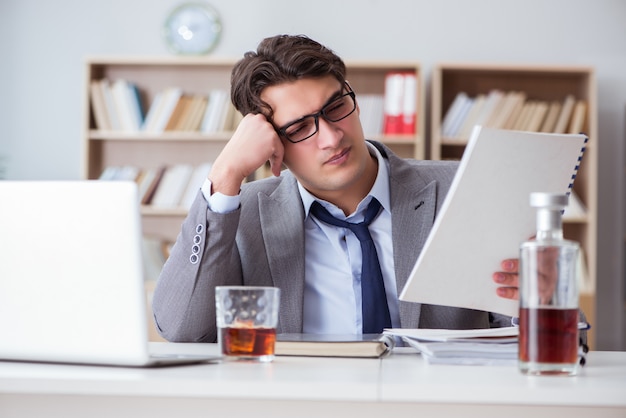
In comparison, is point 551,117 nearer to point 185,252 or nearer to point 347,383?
point 185,252

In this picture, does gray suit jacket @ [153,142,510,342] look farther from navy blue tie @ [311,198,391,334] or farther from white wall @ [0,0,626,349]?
white wall @ [0,0,626,349]

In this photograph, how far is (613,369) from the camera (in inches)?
45.4

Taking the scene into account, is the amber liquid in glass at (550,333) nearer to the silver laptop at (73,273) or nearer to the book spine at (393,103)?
the silver laptop at (73,273)

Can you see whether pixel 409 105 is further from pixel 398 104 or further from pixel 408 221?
pixel 408 221

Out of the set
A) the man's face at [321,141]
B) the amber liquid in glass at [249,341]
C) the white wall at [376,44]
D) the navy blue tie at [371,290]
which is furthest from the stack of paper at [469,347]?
the white wall at [376,44]

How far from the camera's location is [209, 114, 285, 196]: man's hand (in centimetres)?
165

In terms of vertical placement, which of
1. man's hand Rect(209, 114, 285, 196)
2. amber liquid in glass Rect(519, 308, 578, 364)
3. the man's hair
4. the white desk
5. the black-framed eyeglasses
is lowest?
the white desk

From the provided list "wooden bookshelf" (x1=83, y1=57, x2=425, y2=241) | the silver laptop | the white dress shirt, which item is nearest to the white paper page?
the silver laptop

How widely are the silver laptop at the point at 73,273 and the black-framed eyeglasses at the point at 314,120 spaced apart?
0.84m

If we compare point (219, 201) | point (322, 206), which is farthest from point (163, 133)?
point (219, 201)

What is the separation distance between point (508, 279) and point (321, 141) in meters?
0.62

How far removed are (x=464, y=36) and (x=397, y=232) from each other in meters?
2.94

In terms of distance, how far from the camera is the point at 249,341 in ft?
3.92

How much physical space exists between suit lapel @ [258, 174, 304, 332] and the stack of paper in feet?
1.54
